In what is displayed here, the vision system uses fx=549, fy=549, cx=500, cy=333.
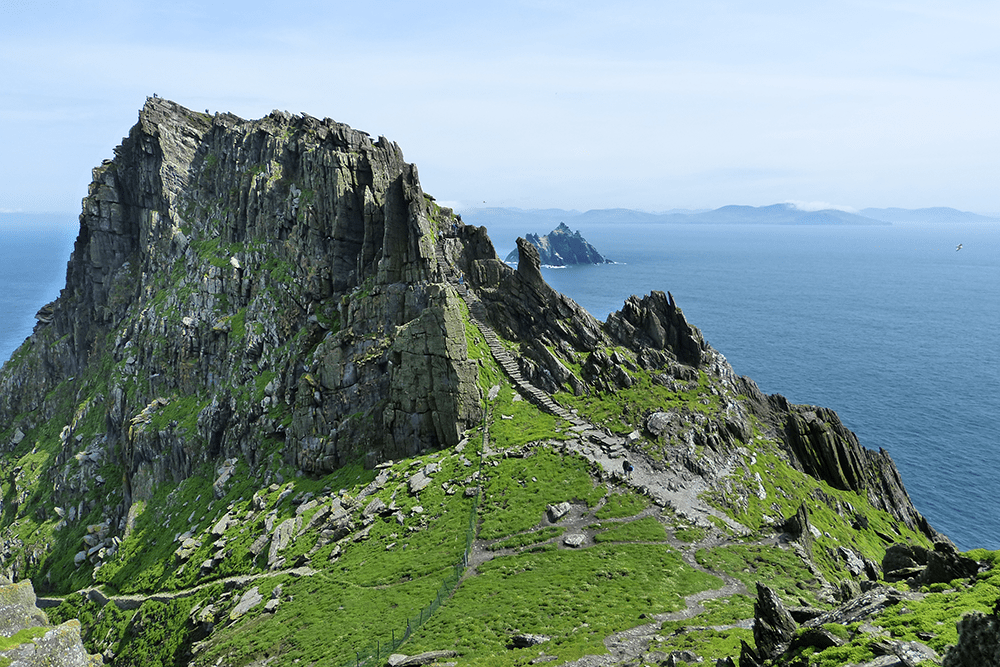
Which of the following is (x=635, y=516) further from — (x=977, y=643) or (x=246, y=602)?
(x=246, y=602)

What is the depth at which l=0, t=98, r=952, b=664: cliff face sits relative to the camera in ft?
206

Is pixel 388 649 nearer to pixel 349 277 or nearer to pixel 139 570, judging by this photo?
pixel 139 570

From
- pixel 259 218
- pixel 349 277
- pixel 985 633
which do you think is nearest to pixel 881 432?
pixel 349 277

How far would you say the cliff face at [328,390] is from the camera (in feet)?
206

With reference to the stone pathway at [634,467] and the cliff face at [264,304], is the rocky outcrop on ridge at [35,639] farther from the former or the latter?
the stone pathway at [634,467]

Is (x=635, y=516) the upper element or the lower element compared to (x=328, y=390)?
lower

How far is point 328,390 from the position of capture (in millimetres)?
74188

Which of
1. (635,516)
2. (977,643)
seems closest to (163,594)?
(635,516)

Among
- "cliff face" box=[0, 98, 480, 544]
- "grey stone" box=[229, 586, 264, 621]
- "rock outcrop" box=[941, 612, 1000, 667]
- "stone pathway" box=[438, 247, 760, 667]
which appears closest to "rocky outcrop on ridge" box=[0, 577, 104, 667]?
"grey stone" box=[229, 586, 264, 621]

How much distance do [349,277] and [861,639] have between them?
262 ft

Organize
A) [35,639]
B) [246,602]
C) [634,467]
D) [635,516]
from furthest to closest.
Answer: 1. [634,467]
2. [635,516]
3. [246,602]
4. [35,639]

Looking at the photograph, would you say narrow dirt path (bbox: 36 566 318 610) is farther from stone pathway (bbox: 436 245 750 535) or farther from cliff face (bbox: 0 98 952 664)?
stone pathway (bbox: 436 245 750 535)

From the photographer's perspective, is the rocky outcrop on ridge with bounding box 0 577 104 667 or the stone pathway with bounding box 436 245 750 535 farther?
the stone pathway with bounding box 436 245 750 535

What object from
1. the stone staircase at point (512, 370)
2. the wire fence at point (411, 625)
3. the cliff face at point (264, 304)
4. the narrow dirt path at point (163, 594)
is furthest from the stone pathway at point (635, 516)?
the narrow dirt path at point (163, 594)
